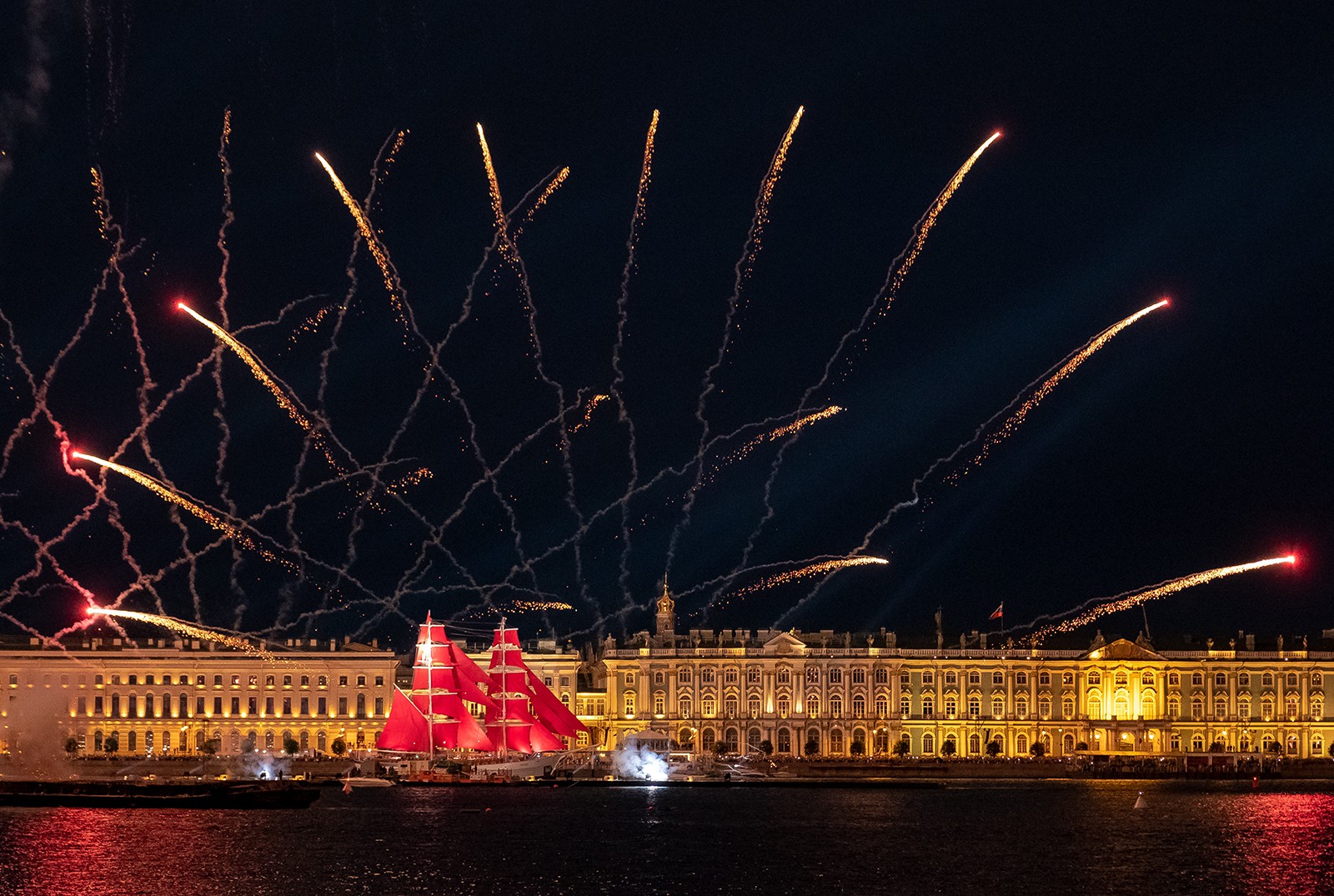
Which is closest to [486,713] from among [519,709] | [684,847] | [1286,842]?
[519,709]

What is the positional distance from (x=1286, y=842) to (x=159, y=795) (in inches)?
1826

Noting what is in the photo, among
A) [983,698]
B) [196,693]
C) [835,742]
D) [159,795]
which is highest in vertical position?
[196,693]

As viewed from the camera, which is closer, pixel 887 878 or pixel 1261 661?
pixel 887 878

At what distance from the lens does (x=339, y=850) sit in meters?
73.0

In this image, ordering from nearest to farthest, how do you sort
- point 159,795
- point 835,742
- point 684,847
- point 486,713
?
point 684,847 < point 159,795 < point 486,713 < point 835,742

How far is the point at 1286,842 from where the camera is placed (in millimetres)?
78000

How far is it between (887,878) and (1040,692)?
247 ft

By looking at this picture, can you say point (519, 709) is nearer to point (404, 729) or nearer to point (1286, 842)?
point (404, 729)

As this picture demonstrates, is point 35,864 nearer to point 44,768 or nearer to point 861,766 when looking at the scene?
point 44,768

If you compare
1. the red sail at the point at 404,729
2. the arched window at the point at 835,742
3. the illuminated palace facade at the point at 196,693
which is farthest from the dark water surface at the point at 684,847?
the illuminated palace facade at the point at 196,693

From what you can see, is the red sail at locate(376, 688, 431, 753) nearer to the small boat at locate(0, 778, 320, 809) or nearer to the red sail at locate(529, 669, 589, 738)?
the red sail at locate(529, 669, 589, 738)

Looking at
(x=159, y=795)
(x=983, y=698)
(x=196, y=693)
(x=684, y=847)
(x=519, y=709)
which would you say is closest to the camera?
(x=684, y=847)

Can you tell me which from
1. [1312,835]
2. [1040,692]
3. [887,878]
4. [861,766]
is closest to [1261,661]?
[1040,692]

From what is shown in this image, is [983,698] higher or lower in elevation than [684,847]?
higher
